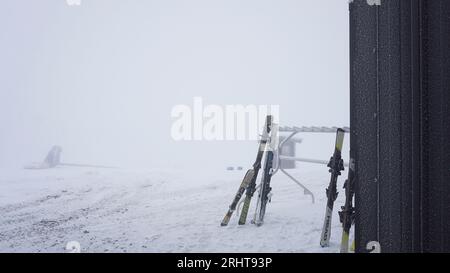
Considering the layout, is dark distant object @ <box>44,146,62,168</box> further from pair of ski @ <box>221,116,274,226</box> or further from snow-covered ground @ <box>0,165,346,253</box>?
pair of ski @ <box>221,116,274,226</box>

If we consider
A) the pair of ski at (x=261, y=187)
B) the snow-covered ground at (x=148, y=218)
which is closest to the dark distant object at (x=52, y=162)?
the snow-covered ground at (x=148, y=218)

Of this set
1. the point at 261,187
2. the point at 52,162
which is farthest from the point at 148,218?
the point at 52,162

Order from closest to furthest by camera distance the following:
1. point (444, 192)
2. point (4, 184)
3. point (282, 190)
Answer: point (444, 192), point (282, 190), point (4, 184)

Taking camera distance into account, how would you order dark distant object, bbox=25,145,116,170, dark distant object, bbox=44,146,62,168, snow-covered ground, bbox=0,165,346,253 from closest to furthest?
snow-covered ground, bbox=0,165,346,253
dark distant object, bbox=25,145,116,170
dark distant object, bbox=44,146,62,168

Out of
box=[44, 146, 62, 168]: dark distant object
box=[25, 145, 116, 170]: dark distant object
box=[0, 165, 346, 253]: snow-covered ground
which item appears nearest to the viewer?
box=[0, 165, 346, 253]: snow-covered ground

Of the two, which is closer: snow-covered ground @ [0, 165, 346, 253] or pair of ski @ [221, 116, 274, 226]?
snow-covered ground @ [0, 165, 346, 253]

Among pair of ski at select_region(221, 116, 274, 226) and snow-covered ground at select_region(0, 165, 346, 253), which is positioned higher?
pair of ski at select_region(221, 116, 274, 226)

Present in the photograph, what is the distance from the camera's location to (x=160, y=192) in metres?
7.00

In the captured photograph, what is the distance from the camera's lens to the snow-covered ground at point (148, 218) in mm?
3393

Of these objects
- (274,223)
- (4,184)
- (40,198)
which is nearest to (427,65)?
(274,223)

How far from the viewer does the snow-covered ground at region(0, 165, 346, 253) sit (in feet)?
11.1

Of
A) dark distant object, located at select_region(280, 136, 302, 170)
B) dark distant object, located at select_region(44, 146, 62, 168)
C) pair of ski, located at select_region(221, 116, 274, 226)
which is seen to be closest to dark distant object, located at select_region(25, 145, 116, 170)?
dark distant object, located at select_region(44, 146, 62, 168)
